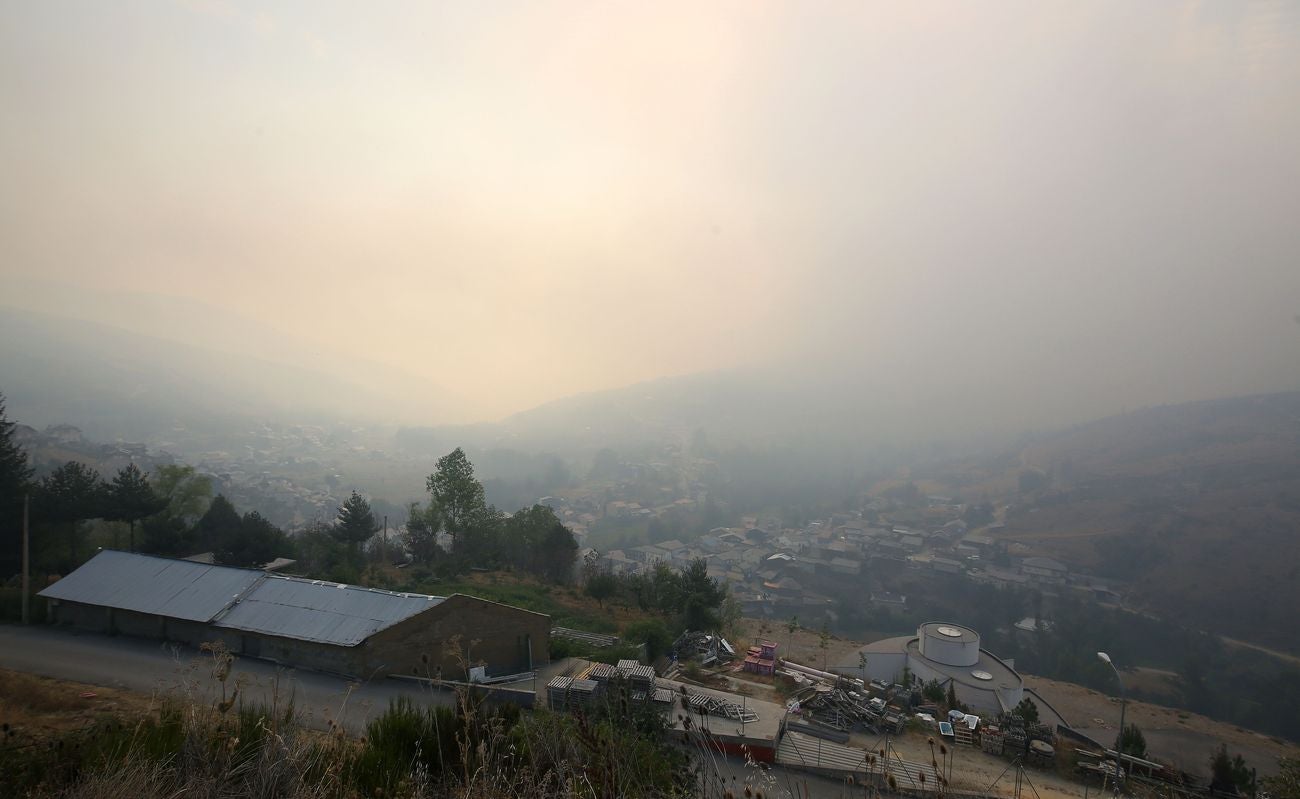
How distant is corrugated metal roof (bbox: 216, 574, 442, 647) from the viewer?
48.8 feet

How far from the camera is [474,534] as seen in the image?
96.6 feet

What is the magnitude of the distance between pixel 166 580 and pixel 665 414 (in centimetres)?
14946

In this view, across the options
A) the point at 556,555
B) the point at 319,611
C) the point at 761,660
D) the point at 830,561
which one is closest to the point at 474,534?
the point at 556,555

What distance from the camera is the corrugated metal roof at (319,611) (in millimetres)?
14883

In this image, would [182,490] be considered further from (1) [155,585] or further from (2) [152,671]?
(2) [152,671]

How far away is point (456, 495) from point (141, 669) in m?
15.2

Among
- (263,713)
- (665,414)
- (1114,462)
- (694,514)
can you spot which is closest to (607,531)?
(694,514)

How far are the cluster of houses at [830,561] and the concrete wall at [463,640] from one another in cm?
3348

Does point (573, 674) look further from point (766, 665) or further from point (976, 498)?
point (976, 498)

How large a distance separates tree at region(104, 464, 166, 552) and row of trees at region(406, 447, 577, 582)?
9786mm

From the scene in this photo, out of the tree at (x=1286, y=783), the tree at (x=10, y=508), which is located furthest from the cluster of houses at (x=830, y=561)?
the tree at (x=1286, y=783)

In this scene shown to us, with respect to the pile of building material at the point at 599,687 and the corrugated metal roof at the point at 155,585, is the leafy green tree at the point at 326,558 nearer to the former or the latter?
the corrugated metal roof at the point at 155,585

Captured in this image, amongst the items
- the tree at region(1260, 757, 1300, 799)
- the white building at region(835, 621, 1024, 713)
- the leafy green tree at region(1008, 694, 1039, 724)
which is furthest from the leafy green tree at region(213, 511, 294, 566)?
the tree at region(1260, 757, 1300, 799)

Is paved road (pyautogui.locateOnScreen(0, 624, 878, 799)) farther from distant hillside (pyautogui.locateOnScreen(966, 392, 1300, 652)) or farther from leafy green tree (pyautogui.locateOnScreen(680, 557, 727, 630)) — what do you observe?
distant hillside (pyautogui.locateOnScreen(966, 392, 1300, 652))
